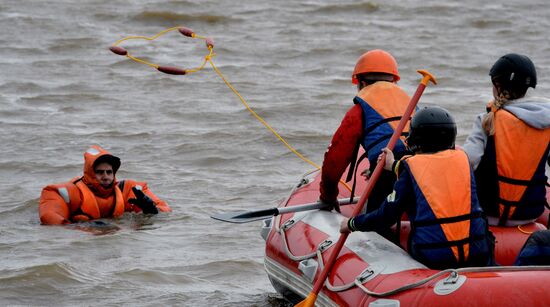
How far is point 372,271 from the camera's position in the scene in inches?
196

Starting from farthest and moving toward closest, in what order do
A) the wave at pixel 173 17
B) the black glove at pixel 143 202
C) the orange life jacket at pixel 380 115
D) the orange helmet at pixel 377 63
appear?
the wave at pixel 173 17 < the black glove at pixel 143 202 < the orange helmet at pixel 377 63 < the orange life jacket at pixel 380 115

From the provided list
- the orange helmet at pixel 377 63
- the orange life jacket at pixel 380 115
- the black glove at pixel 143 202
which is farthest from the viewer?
the black glove at pixel 143 202

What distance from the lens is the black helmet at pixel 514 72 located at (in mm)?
5223

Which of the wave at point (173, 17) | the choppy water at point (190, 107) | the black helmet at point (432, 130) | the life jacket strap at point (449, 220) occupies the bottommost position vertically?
the choppy water at point (190, 107)

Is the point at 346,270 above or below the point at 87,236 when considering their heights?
above

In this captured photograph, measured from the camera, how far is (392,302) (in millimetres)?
4672

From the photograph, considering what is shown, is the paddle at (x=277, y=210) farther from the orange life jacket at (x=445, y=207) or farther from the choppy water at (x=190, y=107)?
the orange life jacket at (x=445, y=207)

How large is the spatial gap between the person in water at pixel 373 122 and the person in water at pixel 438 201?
71cm

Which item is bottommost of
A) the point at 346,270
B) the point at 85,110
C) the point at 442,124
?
the point at 85,110

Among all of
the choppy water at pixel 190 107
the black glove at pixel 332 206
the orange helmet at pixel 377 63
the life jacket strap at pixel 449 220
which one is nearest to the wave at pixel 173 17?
the choppy water at pixel 190 107

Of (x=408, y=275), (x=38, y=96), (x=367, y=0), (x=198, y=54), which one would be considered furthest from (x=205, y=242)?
(x=367, y=0)

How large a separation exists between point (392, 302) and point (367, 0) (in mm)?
14230

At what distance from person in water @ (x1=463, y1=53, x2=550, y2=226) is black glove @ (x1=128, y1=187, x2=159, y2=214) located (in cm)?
339

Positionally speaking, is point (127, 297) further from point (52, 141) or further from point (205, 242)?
point (52, 141)
